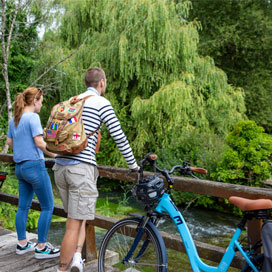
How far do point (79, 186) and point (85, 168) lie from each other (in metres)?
0.14

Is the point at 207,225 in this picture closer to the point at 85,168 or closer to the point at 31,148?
the point at 31,148

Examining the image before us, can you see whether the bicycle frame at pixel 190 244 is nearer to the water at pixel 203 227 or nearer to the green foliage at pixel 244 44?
the water at pixel 203 227

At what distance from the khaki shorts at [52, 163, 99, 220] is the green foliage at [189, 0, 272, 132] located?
1638 centimetres

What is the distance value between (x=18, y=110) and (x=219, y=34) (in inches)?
684

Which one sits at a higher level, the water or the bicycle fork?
the bicycle fork

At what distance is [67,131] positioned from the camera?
2.62 metres

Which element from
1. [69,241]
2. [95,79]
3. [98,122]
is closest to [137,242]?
[69,241]

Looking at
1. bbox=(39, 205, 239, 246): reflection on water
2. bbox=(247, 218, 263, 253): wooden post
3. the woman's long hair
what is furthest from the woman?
bbox=(39, 205, 239, 246): reflection on water

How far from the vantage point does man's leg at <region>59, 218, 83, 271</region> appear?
2.83m

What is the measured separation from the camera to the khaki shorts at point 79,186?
2732 mm

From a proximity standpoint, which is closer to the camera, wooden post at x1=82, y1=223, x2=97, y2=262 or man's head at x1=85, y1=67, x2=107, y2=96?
man's head at x1=85, y1=67, x2=107, y2=96

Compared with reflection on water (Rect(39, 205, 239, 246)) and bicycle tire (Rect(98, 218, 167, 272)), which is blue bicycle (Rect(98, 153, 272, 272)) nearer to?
bicycle tire (Rect(98, 218, 167, 272))

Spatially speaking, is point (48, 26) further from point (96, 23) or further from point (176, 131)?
point (176, 131)

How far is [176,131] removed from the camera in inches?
436
